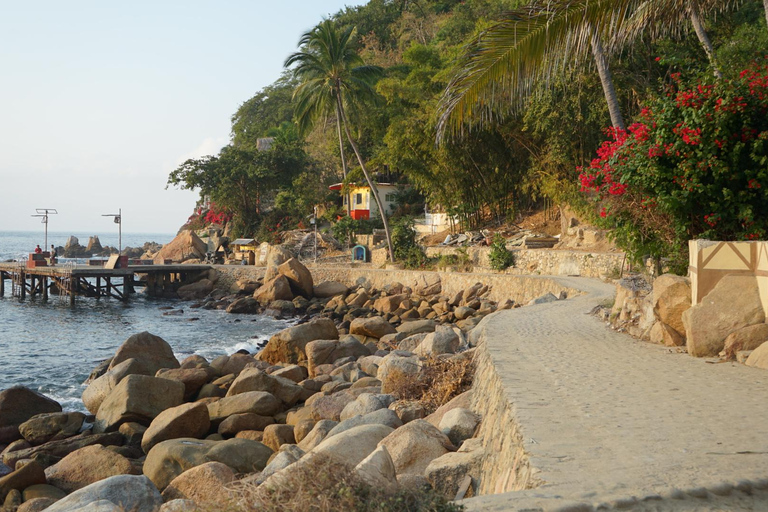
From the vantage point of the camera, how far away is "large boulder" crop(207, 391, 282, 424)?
1045 centimetres

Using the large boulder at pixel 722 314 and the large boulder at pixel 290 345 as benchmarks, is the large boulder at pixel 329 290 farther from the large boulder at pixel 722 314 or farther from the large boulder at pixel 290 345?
the large boulder at pixel 722 314

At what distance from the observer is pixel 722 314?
27.5 ft

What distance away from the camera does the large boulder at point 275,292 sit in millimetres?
30406

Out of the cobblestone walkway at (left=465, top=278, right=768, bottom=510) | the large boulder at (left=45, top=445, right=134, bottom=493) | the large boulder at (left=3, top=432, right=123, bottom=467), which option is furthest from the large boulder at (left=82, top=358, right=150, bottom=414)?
the cobblestone walkway at (left=465, top=278, right=768, bottom=510)

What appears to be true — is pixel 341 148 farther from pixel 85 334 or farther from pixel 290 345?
pixel 290 345

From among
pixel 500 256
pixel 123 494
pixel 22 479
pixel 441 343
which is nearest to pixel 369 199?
pixel 500 256

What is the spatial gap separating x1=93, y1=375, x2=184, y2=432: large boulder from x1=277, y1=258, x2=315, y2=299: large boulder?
19.8 meters

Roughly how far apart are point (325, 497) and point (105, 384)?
1020 cm

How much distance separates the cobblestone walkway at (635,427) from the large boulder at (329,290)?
21.7 meters

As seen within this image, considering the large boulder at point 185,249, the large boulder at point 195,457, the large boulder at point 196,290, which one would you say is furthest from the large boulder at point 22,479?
the large boulder at point 185,249

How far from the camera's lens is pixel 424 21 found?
171 feet

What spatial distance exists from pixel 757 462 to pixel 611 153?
7327mm

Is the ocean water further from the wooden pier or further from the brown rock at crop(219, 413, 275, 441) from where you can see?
the brown rock at crop(219, 413, 275, 441)

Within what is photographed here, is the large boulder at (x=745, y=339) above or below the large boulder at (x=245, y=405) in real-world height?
above
